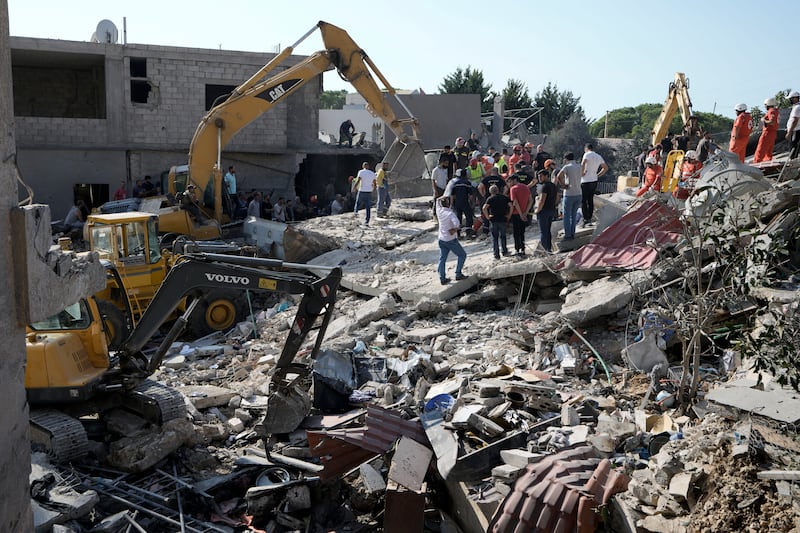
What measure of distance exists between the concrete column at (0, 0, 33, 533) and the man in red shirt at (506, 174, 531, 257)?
30.4ft

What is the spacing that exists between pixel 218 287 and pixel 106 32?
21.1 metres

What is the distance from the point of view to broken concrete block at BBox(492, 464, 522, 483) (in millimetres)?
7004

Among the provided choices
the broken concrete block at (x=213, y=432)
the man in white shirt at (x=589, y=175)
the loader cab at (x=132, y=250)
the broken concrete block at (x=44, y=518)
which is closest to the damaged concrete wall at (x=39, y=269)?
the broken concrete block at (x=44, y=518)

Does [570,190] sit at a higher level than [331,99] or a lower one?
lower

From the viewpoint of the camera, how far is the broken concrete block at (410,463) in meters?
7.35

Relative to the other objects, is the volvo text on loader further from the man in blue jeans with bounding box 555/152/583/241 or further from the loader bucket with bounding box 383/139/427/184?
the loader bucket with bounding box 383/139/427/184

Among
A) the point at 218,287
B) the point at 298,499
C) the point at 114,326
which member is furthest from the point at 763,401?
the point at 114,326

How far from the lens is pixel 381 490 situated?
25.4 feet

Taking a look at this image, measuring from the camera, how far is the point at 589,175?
1334 cm

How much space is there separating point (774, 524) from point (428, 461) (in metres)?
3.11

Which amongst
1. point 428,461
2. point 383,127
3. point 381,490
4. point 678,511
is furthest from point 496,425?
point 383,127

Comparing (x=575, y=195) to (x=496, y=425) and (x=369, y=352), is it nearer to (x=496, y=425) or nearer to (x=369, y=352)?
(x=369, y=352)

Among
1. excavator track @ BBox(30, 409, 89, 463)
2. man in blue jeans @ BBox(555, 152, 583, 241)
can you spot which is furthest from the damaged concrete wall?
man in blue jeans @ BBox(555, 152, 583, 241)

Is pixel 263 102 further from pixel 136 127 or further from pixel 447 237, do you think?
pixel 136 127
